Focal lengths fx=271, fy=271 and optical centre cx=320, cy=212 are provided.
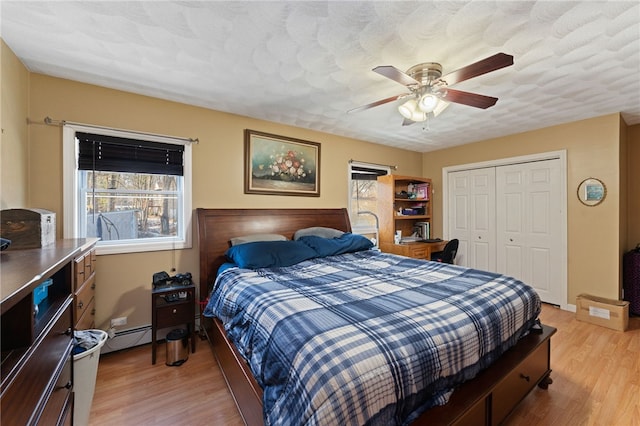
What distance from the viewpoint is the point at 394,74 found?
180 cm

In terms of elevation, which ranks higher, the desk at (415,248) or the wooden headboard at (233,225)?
the wooden headboard at (233,225)

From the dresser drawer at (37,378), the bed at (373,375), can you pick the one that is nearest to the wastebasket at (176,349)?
the bed at (373,375)

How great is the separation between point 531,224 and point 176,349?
4743mm

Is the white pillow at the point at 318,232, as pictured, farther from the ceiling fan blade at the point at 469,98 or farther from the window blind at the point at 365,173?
the ceiling fan blade at the point at 469,98

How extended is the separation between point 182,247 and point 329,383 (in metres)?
2.45

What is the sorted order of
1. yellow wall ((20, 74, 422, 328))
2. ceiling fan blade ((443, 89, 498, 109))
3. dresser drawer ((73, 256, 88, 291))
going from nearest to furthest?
dresser drawer ((73, 256, 88, 291)) → ceiling fan blade ((443, 89, 498, 109)) → yellow wall ((20, 74, 422, 328))

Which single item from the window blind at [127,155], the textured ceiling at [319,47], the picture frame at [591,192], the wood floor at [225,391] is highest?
the textured ceiling at [319,47]

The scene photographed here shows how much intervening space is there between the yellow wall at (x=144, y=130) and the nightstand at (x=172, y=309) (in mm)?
433

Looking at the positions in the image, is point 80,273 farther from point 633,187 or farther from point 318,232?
point 633,187

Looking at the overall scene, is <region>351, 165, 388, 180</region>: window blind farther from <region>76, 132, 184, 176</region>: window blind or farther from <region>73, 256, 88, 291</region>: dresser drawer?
<region>73, 256, 88, 291</region>: dresser drawer

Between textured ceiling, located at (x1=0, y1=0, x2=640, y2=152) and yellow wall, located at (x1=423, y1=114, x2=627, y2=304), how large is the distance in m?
0.47

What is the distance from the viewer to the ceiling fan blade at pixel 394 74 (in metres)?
1.70

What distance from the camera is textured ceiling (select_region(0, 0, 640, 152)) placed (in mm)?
1582

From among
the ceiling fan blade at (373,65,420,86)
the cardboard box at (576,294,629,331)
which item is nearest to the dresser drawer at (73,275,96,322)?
the ceiling fan blade at (373,65,420,86)
